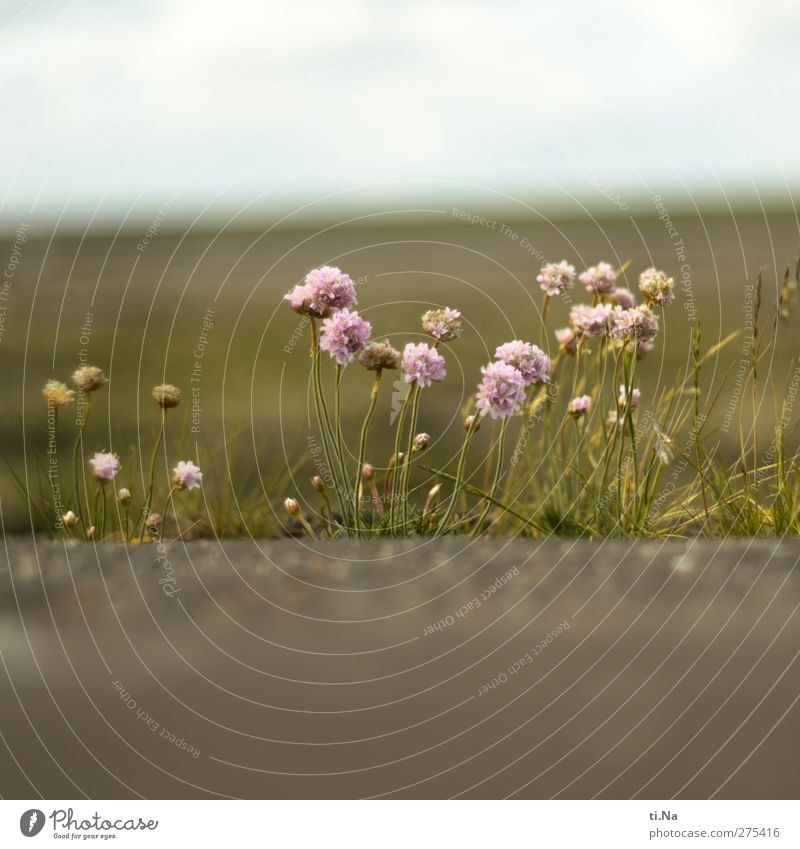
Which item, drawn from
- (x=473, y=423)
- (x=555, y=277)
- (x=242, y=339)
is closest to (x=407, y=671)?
(x=473, y=423)

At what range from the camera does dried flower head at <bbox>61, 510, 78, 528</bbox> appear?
2.06m

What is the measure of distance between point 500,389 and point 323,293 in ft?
1.30

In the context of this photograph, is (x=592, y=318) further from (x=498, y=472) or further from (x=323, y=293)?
(x=323, y=293)

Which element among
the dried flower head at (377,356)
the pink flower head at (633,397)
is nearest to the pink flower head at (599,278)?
the pink flower head at (633,397)

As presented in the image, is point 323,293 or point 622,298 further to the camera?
point 622,298

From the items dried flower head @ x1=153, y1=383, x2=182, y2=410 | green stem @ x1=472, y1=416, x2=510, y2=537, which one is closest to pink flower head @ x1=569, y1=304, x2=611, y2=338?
green stem @ x1=472, y1=416, x2=510, y2=537

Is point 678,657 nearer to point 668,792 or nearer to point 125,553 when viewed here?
point 668,792

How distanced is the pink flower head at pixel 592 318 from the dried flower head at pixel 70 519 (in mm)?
1174

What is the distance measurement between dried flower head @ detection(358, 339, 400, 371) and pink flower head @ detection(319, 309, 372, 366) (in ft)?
0.05

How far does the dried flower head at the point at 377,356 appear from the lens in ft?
6.14

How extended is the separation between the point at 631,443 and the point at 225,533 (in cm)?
95

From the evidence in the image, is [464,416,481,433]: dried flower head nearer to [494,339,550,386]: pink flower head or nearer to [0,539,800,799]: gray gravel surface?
[494,339,550,386]: pink flower head

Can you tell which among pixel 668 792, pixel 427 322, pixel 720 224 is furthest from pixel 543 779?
pixel 720 224

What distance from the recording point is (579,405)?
2.08 meters
